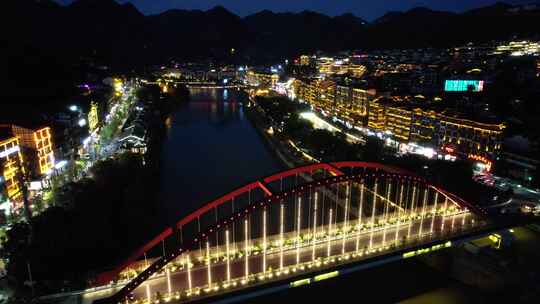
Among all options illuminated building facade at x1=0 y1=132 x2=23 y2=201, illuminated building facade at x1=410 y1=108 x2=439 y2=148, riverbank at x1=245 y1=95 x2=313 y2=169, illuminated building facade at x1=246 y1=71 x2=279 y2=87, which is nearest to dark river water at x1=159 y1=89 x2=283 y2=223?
riverbank at x1=245 y1=95 x2=313 y2=169

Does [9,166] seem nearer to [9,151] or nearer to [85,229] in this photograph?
[9,151]

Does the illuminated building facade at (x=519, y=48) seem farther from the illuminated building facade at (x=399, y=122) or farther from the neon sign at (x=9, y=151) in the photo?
the neon sign at (x=9, y=151)

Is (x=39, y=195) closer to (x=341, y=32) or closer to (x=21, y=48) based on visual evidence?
(x=21, y=48)

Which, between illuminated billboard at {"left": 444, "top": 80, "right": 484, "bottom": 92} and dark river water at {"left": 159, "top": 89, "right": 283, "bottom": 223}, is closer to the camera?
dark river water at {"left": 159, "top": 89, "right": 283, "bottom": 223}

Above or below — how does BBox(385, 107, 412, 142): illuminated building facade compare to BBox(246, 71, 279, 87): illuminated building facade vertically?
below

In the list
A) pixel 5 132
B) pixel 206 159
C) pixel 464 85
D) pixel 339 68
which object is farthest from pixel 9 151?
pixel 339 68

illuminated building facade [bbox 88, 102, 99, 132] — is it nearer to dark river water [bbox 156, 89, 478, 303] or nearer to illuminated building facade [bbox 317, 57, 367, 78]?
dark river water [bbox 156, 89, 478, 303]

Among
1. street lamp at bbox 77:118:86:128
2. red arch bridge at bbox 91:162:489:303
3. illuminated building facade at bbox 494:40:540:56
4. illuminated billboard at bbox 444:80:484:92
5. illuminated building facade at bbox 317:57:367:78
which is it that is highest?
illuminated building facade at bbox 494:40:540:56
